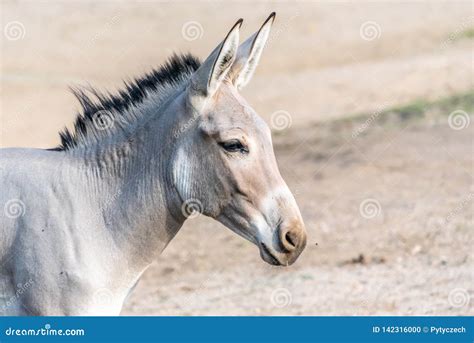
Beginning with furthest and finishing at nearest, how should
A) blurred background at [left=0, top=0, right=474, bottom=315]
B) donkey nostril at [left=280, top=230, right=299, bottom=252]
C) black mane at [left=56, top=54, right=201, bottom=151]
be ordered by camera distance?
→ blurred background at [left=0, top=0, right=474, bottom=315] → black mane at [left=56, top=54, right=201, bottom=151] → donkey nostril at [left=280, top=230, right=299, bottom=252]

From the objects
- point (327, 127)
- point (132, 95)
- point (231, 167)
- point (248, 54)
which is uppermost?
point (327, 127)

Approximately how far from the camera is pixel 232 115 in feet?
21.6

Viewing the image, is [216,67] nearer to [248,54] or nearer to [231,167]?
[248,54]

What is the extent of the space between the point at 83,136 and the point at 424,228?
7778 mm

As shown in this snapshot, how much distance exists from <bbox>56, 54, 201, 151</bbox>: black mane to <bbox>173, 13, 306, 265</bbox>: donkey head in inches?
16.4

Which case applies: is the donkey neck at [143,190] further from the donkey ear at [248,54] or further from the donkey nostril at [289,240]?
the donkey nostril at [289,240]

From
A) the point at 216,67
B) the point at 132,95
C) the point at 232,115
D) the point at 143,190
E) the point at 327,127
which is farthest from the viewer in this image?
→ the point at 327,127

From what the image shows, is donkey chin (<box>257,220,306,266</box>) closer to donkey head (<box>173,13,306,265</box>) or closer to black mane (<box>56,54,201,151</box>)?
donkey head (<box>173,13,306,265</box>)

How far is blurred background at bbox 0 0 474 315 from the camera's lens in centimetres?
1194

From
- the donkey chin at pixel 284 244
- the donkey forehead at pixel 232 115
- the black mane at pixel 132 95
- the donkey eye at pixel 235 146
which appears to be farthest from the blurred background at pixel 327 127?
the donkey chin at pixel 284 244

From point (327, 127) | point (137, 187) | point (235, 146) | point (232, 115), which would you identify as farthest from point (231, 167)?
point (327, 127)

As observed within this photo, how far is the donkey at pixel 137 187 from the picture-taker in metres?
6.38

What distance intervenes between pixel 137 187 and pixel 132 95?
677 mm

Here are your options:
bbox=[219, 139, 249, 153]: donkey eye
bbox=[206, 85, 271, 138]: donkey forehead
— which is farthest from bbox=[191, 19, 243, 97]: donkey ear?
bbox=[219, 139, 249, 153]: donkey eye
